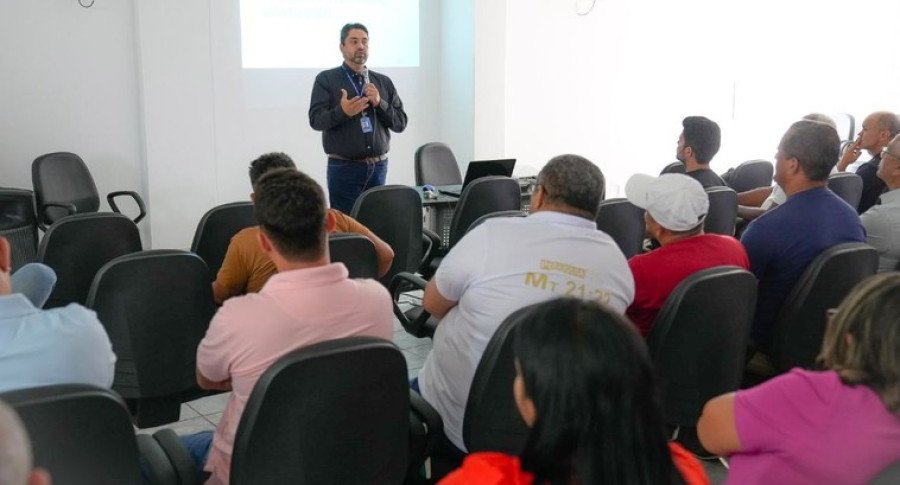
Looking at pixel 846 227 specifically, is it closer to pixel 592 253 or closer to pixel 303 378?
pixel 592 253

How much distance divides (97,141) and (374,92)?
2392 mm

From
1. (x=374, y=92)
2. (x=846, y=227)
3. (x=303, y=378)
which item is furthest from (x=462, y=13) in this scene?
(x=303, y=378)

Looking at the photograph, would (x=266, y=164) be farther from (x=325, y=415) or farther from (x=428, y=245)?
(x=325, y=415)

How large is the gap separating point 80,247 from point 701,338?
95.0 inches

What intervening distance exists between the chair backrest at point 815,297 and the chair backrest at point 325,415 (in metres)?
1.60

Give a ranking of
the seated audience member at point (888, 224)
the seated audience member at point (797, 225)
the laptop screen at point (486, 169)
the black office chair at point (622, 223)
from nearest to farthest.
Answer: the seated audience member at point (797, 225) → the seated audience member at point (888, 224) → the black office chair at point (622, 223) → the laptop screen at point (486, 169)

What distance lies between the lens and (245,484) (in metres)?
1.88

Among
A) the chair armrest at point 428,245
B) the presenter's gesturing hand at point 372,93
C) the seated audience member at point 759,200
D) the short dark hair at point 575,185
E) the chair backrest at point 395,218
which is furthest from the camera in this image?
the presenter's gesturing hand at point 372,93

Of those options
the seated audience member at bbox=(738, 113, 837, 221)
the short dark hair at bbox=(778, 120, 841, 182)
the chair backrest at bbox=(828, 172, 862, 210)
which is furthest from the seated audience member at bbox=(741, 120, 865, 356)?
the chair backrest at bbox=(828, 172, 862, 210)

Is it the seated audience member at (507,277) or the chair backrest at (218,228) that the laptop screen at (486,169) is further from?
the seated audience member at (507,277)

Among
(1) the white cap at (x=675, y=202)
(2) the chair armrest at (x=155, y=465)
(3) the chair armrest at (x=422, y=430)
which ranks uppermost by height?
(1) the white cap at (x=675, y=202)

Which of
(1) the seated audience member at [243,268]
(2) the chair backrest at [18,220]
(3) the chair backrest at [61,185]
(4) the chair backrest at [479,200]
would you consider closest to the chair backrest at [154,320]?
(1) the seated audience member at [243,268]

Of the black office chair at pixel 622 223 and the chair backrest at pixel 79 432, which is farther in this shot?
the black office chair at pixel 622 223

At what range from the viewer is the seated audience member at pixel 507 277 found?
7.68 feet
